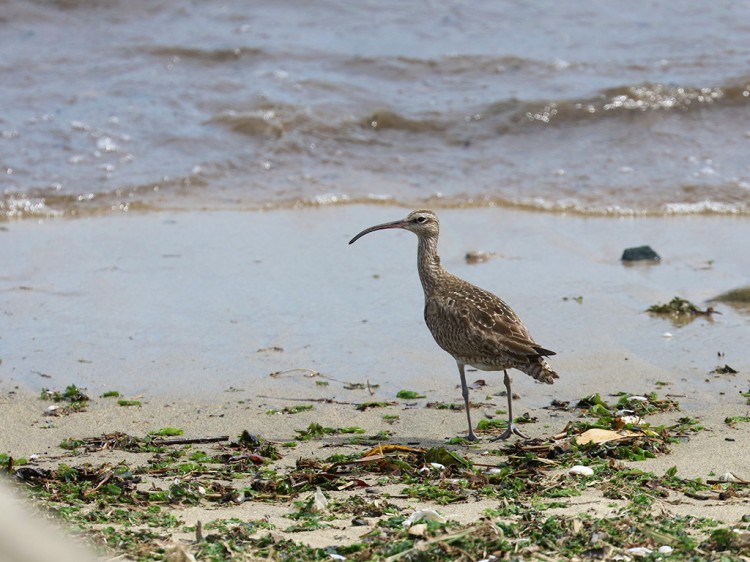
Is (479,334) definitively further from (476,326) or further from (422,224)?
(422,224)

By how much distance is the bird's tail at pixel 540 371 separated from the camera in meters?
6.42

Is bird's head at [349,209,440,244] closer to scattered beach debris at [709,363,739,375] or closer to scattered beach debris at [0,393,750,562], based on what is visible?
scattered beach debris at [0,393,750,562]

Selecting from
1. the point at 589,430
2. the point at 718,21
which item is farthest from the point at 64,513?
the point at 718,21

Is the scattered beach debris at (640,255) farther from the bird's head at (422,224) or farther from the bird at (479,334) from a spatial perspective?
the bird at (479,334)

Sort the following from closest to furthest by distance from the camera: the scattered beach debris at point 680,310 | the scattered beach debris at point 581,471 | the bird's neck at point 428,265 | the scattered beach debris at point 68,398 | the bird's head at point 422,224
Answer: the scattered beach debris at point 581,471 < the scattered beach debris at point 68,398 < the bird's neck at point 428,265 < the bird's head at point 422,224 < the scattered beach debris at point 680,310

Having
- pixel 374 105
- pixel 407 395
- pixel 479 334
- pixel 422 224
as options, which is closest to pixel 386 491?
pixel 479 334

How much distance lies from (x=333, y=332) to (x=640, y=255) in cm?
344

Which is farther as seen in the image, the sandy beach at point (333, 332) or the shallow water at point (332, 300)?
the shallow water at point (332, 300)

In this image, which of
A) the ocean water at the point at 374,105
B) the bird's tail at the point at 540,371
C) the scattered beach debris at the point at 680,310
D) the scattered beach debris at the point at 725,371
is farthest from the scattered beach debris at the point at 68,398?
the ocean water at the point at 374,105

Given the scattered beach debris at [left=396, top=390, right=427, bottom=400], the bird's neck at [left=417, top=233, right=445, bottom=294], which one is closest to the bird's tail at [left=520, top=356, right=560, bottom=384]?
the scattered beach debris at [left=396, top=390, right=427, bottom=400]

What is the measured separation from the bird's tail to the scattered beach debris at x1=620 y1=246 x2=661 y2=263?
13.8 feet

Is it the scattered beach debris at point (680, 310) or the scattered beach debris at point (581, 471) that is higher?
the scattered beach debris at point (581, 471)

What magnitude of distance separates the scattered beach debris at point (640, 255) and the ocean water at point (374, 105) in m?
1.95

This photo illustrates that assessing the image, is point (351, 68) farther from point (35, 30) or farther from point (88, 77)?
point (35, 30)
